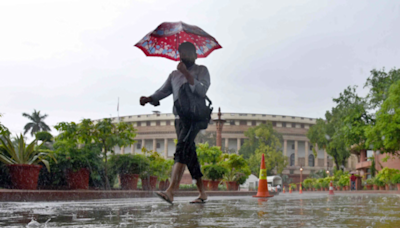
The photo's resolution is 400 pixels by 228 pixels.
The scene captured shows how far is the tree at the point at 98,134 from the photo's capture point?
1085 cm

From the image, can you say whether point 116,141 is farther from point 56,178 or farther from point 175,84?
point 175,84

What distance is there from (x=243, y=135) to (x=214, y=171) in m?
66.8

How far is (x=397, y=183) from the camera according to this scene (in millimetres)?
23359

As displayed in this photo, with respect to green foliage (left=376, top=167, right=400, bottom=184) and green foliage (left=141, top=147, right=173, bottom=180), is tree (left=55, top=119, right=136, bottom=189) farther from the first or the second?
green foliage (left=376, top=167, right=400, bottom=184)

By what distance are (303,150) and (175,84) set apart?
3464 inches

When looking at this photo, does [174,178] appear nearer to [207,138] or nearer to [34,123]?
[207,138]

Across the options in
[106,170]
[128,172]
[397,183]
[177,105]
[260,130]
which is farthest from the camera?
[260,130]

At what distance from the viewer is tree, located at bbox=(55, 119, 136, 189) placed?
10852mm

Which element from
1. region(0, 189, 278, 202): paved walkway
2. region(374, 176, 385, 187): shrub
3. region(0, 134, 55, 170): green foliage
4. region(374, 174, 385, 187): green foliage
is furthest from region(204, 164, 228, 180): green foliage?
region(374, 176, 385, 187): shrub

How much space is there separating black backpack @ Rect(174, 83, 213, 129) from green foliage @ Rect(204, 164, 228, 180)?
42.1ft

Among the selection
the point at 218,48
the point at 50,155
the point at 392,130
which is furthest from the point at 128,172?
the point at 392,130

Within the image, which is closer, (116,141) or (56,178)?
(56,178)

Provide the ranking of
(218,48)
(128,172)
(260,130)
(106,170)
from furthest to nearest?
(260,130) → (128,172) → (106,170) → (218,48)

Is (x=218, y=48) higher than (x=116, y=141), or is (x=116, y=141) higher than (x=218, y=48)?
(x=218, y=48)
